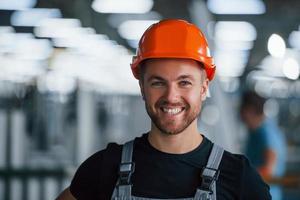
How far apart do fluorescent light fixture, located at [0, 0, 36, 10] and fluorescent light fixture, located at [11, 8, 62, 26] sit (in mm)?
299

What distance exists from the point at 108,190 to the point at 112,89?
84.0 feet

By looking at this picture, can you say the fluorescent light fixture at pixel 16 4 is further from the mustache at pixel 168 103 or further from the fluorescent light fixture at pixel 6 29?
the mustache at pixel 168 103

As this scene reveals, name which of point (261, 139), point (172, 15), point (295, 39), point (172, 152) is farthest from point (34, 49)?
point (172, 152)

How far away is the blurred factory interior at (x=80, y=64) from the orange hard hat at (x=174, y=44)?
366 centimetres

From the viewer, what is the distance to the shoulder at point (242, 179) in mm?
1938

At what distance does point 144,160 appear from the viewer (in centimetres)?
203

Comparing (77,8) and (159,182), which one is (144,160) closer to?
(159,182)

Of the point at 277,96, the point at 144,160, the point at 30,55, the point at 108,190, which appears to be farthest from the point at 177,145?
the point at 277,96

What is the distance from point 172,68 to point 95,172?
430 millimetres

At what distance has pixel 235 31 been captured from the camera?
13500 mm

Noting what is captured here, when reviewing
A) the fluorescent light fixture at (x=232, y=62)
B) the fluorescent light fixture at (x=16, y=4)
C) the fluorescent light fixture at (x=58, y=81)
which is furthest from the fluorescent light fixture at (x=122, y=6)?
the fluorescent light fixture at (x=232, y=62)

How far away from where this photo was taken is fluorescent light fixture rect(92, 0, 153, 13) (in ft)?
30.9

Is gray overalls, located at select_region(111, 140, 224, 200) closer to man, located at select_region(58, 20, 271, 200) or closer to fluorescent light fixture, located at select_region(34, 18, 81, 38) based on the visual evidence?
man, located at select_region(58, 20, 271, 200)

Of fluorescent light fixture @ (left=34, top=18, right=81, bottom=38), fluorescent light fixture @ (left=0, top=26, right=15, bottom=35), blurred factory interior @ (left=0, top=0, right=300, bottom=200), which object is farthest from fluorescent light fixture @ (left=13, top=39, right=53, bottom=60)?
fluorescent light fixture @ (left=0, top=26, right=15, bottom=35)
